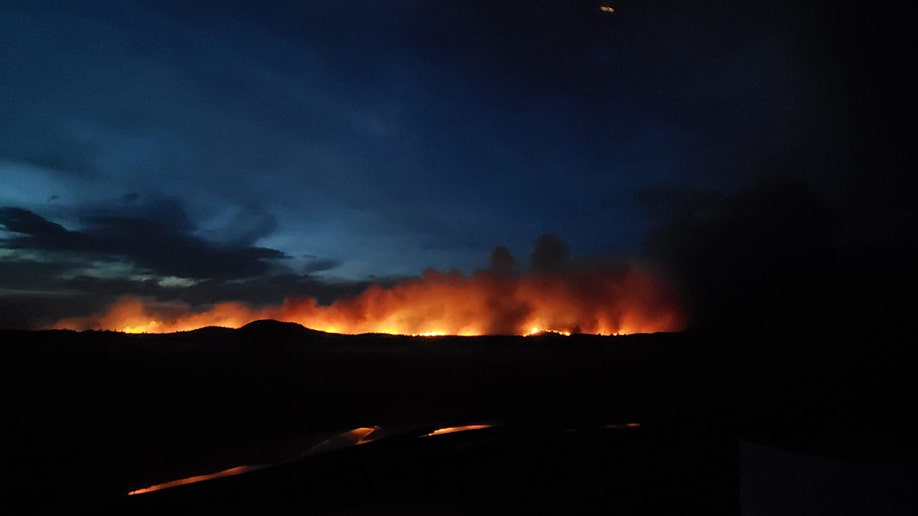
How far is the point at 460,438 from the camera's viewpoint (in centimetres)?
617

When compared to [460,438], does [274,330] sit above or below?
above

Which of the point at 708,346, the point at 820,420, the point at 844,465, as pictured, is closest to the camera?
the point at 844,465

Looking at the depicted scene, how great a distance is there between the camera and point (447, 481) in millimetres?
5473

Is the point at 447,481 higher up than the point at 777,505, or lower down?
lower down

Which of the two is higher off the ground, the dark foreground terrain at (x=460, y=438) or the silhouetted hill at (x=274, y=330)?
the silhouetted hill at (x=274, y=330)

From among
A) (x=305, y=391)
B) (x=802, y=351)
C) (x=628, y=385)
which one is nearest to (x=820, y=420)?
(x=802, y=351)

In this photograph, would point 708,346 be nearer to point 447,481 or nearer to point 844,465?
point 447,481

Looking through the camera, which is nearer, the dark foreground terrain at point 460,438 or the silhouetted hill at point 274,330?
the dark foreground terrain at point 460,438

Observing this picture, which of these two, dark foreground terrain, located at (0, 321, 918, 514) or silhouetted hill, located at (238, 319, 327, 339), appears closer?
dark foreground terrain, located at (0, 321, 918, 514)

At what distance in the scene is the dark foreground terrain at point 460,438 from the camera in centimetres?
327

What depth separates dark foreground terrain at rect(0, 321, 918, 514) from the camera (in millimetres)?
3268

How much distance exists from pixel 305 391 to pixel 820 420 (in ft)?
45.7

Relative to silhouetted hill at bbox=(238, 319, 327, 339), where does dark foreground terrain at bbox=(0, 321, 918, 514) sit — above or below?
below

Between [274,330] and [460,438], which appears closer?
[460,438]
